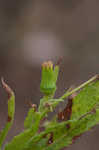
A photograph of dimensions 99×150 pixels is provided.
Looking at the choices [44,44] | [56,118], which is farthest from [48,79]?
[44,44]

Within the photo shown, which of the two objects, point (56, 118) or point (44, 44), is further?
point (44, 44)

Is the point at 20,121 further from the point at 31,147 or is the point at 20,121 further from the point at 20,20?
the point at 31,147

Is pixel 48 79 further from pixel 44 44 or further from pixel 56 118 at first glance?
pixel 44 44

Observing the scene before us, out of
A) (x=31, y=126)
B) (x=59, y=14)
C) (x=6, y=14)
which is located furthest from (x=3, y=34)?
(x=31, y=126)

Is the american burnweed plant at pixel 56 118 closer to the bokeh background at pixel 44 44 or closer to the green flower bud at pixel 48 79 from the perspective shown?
the green flower bud at pixel 48 79

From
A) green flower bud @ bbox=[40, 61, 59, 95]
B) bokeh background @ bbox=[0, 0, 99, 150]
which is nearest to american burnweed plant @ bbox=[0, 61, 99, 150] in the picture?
green flower bud @ bbox=[40, 61, 59, 95]

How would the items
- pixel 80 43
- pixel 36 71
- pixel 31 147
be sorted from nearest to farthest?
1. pixel 31 147
2. pixel 36 71
3. pixel 80 43
